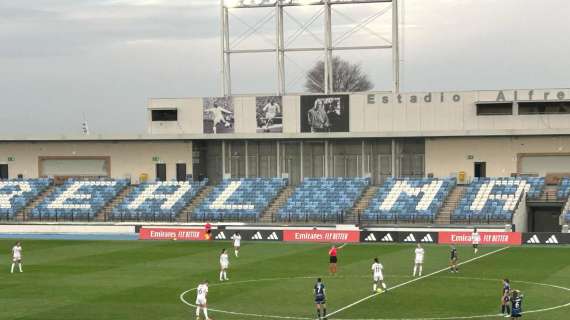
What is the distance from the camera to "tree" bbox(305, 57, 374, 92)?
13100cm

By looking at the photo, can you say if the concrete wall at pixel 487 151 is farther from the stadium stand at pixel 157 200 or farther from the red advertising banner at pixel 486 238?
the stadium stand at pixel 157 200

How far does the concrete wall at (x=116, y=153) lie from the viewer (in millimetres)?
85875

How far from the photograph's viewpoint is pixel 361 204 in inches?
→ 3056

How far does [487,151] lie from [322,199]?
1344 cm

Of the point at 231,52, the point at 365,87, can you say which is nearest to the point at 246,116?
the point at 231,52

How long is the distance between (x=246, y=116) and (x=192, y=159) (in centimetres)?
656

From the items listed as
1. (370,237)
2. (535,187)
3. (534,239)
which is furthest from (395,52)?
(534,239)

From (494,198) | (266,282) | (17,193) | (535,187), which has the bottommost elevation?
(266,282)

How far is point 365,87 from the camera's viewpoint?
132250mm

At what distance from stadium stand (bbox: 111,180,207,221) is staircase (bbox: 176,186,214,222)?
28 cm

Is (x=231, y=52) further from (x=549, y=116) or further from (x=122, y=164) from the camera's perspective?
(x=549, y=116)

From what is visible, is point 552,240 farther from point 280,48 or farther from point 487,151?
point 280,48

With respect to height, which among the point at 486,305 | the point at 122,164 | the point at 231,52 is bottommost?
the point at 486,305

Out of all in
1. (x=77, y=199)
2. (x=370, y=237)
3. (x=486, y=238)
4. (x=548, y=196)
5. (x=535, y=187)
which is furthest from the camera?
(x=77, y=199)
